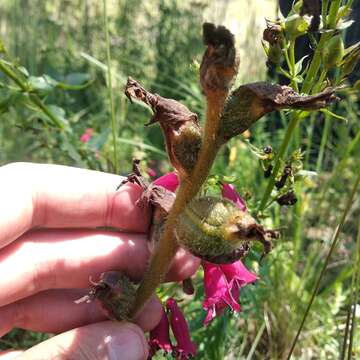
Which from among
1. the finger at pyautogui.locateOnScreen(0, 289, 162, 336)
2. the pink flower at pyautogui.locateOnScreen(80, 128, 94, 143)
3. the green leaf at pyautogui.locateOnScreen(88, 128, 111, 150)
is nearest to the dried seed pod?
the finger at pyautogui.locateOnScreen(0, 289, 162, 336)

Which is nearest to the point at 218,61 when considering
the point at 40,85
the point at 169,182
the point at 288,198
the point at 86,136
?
the point at 169,182

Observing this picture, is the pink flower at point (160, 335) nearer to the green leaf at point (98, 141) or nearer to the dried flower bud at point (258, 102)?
the dried flower bud at point (258, 102)

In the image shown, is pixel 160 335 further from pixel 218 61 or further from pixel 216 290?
pixel 218 61

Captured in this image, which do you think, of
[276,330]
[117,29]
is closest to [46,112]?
[276,330]

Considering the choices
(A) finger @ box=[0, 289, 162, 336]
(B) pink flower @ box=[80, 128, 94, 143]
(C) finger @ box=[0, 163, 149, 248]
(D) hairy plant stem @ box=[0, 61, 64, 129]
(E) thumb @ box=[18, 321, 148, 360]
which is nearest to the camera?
(E) thumb @ box=[18, 321, 148, 360]

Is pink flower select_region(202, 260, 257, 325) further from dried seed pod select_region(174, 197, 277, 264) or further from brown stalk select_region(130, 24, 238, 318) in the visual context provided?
dried seed pod select_region(174, 197, 277, 264)
